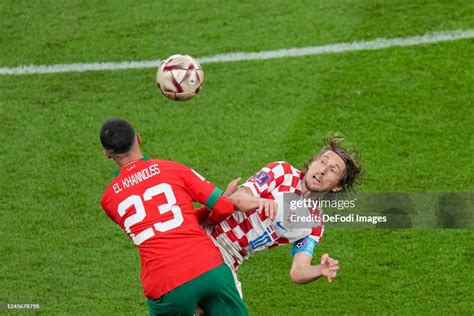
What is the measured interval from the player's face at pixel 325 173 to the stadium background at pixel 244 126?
1.43 m

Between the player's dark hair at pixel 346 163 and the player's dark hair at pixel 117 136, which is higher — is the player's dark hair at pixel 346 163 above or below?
below

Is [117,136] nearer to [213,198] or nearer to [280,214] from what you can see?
[213,198]

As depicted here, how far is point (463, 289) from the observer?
7832 millimetres

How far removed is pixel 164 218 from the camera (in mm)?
6172

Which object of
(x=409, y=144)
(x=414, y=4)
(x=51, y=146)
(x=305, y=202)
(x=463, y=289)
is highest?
(x=414, y=4)

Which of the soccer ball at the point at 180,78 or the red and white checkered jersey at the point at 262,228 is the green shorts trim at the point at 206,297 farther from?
the soccer ball at the point at 180,78

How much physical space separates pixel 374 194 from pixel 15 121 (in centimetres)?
339

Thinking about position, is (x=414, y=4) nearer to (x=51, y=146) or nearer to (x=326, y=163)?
(x=51, y=146)

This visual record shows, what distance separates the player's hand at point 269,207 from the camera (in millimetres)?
6242

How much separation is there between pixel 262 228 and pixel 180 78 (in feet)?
6.27

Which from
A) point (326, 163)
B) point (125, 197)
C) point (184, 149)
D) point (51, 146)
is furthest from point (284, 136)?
point (125, 197)

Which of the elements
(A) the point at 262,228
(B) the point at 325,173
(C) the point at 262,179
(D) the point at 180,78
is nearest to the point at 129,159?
(C) the point at 262,179

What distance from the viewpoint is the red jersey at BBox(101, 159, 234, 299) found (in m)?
6.14

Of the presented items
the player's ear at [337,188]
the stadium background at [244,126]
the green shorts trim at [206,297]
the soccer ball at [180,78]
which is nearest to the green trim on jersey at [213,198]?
the green shorts trim at [206,297]
